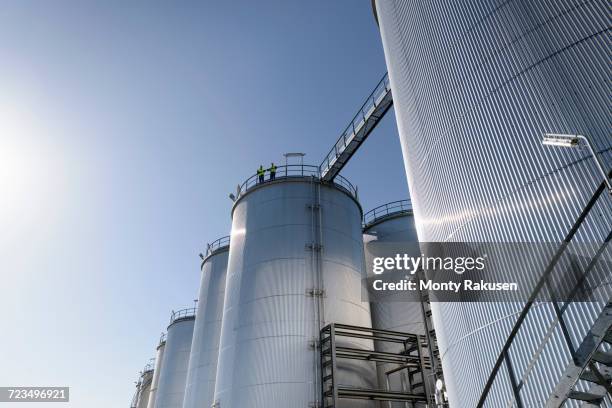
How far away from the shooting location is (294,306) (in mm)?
17938

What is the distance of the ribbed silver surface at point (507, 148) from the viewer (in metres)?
7.71

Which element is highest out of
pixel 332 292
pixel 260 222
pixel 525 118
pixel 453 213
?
pixel 260 222

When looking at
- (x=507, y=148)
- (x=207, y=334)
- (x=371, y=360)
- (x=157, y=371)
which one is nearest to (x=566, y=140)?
(x=507, y=148)

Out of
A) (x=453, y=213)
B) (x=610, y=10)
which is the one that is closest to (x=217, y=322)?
(x=453, y=213)

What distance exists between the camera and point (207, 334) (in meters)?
26.4

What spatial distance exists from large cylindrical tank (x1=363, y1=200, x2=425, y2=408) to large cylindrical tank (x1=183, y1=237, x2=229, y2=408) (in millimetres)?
9600

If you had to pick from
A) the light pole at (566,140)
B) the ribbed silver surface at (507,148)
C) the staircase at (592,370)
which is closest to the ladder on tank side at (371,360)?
the ribbed silver surface at (507,148)

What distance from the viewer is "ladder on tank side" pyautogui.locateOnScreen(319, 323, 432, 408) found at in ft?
53.1

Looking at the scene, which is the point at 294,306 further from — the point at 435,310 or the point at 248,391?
the point at 435,310

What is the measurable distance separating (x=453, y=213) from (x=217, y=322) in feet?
63.8

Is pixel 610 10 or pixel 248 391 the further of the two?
pixel 248 391

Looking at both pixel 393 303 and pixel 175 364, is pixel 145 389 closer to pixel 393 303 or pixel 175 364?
pixel 175 364

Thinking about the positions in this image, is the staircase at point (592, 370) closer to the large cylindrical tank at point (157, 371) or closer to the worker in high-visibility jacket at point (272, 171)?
the worker in high-visibility jacket at point (272, 171)

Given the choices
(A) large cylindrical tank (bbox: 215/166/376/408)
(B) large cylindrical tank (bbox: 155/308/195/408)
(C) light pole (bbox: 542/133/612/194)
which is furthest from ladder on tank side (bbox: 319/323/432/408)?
(B) large cylindrical tank (bbox: 155/308/195/408)
